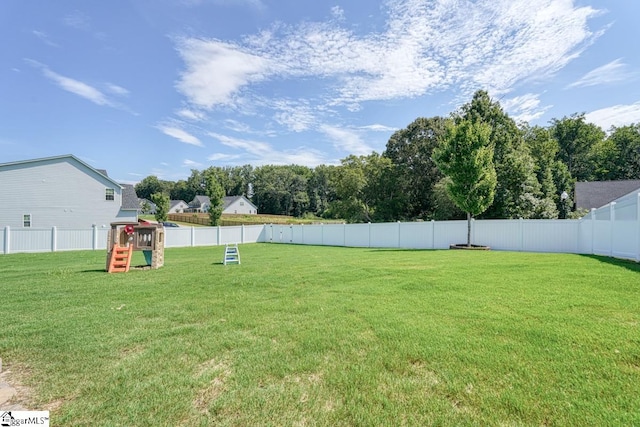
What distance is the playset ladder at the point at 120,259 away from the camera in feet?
27.8

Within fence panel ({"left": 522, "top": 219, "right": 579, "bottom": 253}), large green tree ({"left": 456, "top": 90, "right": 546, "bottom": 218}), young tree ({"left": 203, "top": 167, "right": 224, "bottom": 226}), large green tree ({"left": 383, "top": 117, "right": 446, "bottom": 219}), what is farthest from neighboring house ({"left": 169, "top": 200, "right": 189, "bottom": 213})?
fence panel ({"left": 522, "top": 219, "right": 579, "bottom": 253})

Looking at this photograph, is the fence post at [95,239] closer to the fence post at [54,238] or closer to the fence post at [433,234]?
the fence post at [54,238]

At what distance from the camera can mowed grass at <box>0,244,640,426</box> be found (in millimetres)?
2162

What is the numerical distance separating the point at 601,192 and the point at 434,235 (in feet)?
55.1

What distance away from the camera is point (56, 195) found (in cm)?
2247

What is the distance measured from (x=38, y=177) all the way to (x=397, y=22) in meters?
25.1

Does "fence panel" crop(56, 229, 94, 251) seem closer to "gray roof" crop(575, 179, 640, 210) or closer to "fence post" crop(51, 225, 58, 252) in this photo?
"fence post" crop(51, 225, 58, 252)

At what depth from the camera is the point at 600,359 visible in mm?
2703

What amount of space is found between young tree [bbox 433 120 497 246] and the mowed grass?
8876mm

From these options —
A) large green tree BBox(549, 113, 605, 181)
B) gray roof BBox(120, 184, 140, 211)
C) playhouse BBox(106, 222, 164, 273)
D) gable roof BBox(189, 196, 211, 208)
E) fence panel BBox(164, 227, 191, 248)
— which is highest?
large green tree BBox(549, 113, 605, 181)

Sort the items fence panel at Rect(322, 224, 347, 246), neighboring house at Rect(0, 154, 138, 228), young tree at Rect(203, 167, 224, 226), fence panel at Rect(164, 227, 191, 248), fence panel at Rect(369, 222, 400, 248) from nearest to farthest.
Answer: fence panel at Rect(369, 222, 400, 248)
fence panel at Rect(164, 227, 191, 248)
fence panel at Rect(322, 224, 347, 246)
neighboring house at Rect(0, 154, 138, 228)
young tree at Rect(203, 167, 224, 226)

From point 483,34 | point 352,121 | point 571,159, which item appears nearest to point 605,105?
point 571,159

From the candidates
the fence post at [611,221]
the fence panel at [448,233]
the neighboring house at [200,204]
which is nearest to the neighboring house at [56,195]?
the fence panel at [448,233]

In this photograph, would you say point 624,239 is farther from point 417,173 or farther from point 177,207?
point 177,207
